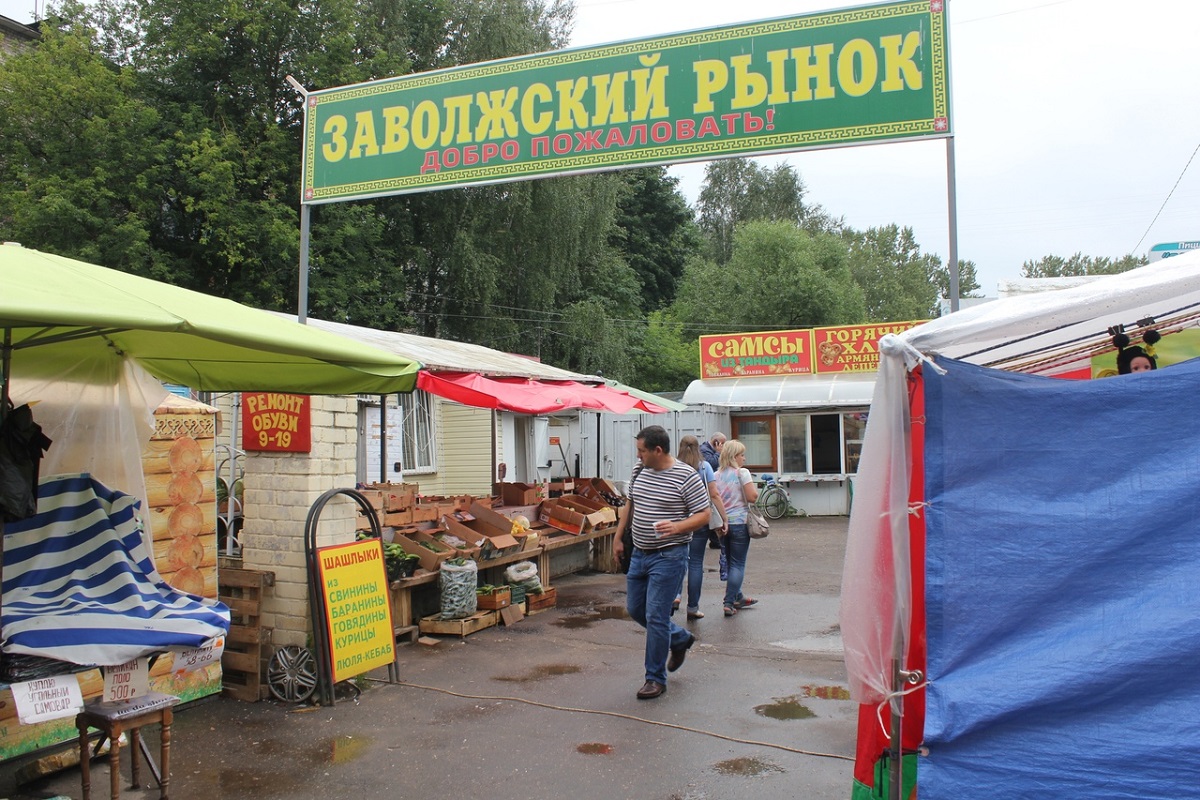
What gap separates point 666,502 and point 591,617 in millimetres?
3400

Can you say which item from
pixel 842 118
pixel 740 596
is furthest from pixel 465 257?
pixel 842 118

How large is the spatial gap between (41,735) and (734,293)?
32730 millimetres

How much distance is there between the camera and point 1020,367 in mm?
4621

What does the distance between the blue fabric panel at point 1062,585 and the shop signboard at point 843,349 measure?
18.2 meters

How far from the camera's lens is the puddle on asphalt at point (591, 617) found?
8.69m

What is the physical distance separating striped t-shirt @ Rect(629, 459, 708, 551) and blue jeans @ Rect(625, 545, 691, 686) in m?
0.09

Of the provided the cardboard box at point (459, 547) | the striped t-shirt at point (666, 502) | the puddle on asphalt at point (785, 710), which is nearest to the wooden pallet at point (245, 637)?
the cardboard box at point (459, 547)

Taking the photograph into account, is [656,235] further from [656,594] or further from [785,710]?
[785,710]

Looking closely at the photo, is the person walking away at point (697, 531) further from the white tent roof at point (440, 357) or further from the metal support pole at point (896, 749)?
the metal support pole at point (896, 749)

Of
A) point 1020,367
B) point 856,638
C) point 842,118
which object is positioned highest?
point 842,118

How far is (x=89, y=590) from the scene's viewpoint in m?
4.07

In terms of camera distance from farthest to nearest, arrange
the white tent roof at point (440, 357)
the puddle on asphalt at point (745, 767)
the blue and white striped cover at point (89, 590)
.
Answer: the white tent roof at point (440, 357), the puddle on asphalt at point (745, 767), the blue and white striped cover at point (89, 590)

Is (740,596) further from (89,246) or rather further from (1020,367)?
(89,246)

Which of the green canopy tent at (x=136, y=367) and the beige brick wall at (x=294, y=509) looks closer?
the green canopy tent at (x=136, y=367)
